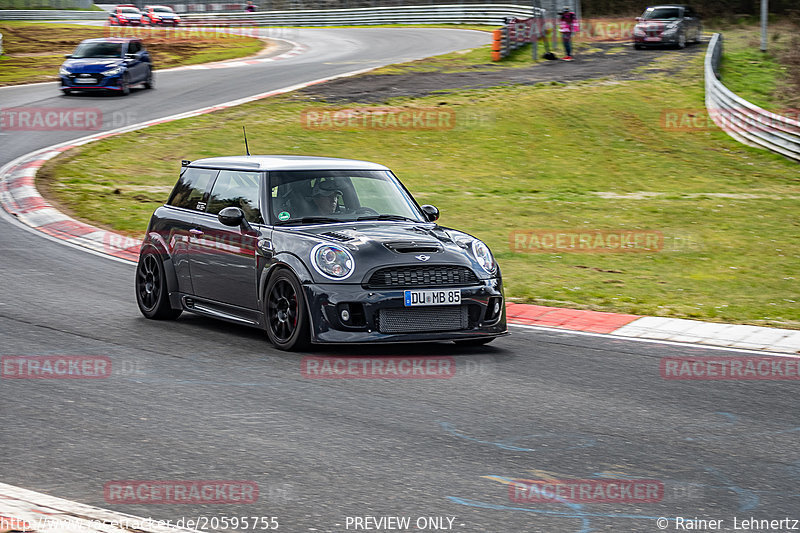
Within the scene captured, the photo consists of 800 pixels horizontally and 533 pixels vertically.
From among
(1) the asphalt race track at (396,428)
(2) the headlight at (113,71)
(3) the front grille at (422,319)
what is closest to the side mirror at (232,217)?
(1) the asphalt race track at (396,428)

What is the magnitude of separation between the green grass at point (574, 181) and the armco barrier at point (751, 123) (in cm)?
41

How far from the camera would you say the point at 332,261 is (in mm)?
8234

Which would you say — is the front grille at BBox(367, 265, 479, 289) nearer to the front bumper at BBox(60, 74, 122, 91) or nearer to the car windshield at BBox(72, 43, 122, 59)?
the front bumper at BBox(60, 74, 122, 91)

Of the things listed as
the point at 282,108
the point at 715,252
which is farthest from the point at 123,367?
Result: the point at 282,108

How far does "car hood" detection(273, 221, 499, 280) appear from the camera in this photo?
8266mm

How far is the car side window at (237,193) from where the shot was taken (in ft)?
30.1

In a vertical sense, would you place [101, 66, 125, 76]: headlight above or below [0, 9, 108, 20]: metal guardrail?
below

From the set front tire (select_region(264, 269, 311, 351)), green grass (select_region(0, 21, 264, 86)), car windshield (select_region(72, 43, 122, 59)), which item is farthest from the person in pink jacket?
front tire (select_region(264, 269, 311, 351))

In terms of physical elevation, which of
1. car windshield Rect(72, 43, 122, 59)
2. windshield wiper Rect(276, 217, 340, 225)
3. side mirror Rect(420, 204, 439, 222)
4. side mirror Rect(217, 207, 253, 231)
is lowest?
side mirror Rect(420, 204, 439, 222)

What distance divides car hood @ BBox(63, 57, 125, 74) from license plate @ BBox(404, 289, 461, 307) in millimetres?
23798

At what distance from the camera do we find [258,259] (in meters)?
8.79

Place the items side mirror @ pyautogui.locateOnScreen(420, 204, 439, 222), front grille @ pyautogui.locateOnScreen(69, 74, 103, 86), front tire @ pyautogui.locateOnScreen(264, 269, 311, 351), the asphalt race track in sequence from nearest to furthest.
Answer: the asphalt race track
front tire @ pyautogui.locateOnScreen(264, 269, 311, 351)
side mirror @ pyautogui.locateOnScreen(420, 204, 439, 222)
front grille @ pyautogui.locateOnScreen(69, 74, 103, 86)

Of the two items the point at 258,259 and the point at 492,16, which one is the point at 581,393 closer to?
the point at 258,259

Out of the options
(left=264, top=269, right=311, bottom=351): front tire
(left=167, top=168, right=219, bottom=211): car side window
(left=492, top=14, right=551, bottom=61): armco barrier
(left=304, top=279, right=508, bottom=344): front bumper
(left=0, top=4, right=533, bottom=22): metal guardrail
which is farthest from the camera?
(left=0, top=4, right=533, bottom=22): metal guardrail
